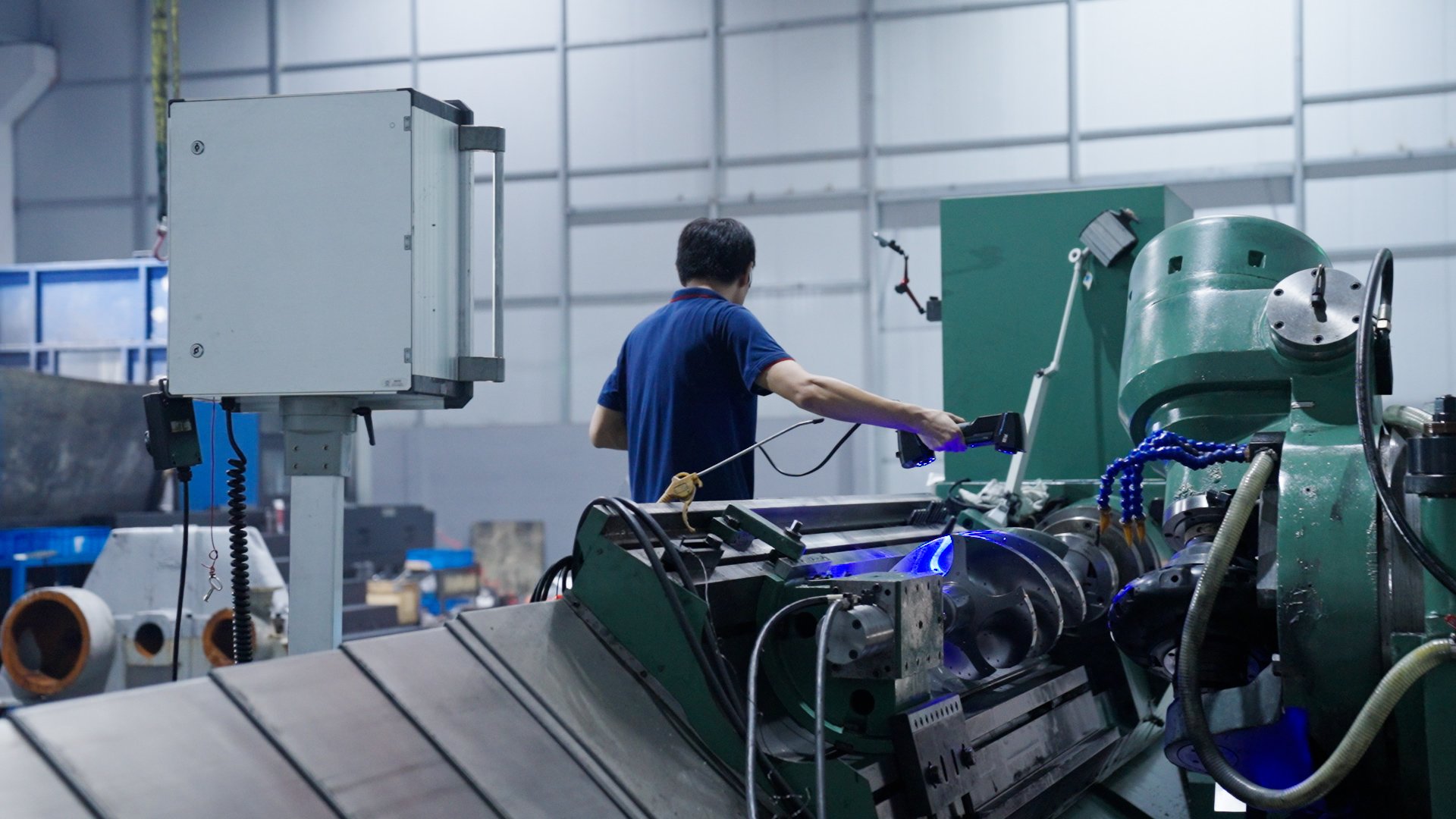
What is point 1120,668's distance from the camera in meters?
2.29

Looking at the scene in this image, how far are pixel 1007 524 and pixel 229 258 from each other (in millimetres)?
1569

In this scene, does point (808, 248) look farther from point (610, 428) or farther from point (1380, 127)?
point (610, 428)

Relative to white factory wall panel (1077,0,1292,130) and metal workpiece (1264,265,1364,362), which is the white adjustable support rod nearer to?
metal workpiece (1264,265,1364,362)

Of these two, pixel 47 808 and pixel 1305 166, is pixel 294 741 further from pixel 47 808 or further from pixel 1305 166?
pixel 1305 166

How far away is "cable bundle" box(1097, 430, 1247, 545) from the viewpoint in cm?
157

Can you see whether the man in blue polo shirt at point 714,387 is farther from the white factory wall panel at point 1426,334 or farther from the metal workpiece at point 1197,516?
the white factory wall panel at point 1426,334

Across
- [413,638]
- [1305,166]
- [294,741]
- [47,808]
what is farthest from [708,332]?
[1305,166]

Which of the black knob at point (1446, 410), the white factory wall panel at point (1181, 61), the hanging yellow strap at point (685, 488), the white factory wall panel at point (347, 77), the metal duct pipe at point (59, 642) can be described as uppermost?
the white factory wall panel at point (347, 77)

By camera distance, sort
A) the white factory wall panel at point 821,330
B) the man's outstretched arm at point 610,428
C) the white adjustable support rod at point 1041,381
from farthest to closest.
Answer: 1. the white factory wall panel at point 821,330
2. the white adjustable support rod at point 1041,381
3. the man's outstretched arm at point 610,428

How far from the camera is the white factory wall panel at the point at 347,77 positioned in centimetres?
852

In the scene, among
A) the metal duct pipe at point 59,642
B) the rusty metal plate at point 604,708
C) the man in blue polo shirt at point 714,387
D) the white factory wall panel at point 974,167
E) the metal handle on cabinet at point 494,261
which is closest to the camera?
the rusty metal plate at point 604,708

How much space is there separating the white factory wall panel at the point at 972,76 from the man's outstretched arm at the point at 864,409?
5.77 m

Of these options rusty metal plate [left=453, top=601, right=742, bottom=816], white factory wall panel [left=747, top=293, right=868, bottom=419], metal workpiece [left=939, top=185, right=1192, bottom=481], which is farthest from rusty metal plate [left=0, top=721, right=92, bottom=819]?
white factory wall panel [left=747, top=293, right=868, bottom=419]

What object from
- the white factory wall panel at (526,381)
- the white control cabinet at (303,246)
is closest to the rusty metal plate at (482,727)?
the white control cabinet at (303,246)
